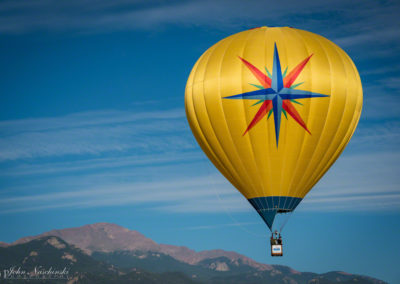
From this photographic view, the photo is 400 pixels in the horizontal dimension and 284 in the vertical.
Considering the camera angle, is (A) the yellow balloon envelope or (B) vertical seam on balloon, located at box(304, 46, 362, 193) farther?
(B) vertical seam on balloon, located at box(304, 46, 362, 193)

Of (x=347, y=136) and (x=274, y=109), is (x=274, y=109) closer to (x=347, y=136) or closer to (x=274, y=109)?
(x=274, y=109)

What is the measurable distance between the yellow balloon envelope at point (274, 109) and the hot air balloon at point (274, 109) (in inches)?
4.5

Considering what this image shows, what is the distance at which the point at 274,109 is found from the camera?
78.1m

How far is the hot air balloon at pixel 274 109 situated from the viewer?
78.1 m

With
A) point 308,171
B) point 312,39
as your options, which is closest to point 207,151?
point 308,171

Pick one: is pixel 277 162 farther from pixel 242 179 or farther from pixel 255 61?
pixel 255 61

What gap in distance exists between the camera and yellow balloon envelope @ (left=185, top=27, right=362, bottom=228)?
7806 centimetres

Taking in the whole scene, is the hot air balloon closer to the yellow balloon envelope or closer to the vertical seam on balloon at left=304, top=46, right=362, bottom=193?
the yellow balloon envelope

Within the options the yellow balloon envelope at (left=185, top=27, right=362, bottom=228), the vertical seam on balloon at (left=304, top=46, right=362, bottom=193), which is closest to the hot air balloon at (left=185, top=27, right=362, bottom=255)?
the yellow balloon envelope at (left=185, top=27, right=362, bottom=228)

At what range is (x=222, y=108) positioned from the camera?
79.4 m

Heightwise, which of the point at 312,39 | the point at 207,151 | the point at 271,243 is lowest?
the point at 271,243

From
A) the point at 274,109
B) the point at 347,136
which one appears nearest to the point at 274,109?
the point at 274,109

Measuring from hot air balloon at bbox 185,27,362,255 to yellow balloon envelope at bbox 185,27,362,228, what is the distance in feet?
0.37

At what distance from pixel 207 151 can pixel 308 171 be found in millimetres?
12632
